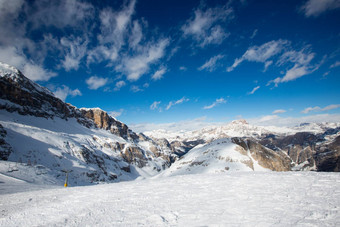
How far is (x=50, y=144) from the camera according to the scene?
5275cm

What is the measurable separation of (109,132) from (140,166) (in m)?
43.5

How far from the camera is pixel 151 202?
20.3 feet

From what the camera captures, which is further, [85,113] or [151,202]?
[85,113]

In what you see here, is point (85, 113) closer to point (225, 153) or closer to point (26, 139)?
point (26, 139)

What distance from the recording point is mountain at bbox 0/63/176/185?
3638cm

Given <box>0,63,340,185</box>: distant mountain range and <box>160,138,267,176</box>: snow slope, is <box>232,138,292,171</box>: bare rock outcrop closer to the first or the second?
<box>0,63,340,185</box>: distant mountain range

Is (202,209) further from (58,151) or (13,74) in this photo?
A: (13,74)

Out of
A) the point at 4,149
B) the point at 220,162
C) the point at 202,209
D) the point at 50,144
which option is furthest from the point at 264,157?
the point at 50,144

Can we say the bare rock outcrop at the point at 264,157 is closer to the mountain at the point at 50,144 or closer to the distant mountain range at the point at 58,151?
the distant mountain range at the point at 58,151

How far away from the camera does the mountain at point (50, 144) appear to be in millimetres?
36375

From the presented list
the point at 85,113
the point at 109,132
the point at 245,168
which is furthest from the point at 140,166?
the point at 245,168

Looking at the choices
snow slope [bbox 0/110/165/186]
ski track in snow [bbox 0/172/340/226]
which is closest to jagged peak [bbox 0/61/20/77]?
snow slope [bbox 0/110/165/186]

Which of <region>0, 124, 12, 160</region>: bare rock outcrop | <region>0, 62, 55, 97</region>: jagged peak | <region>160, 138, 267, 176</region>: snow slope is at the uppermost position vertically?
<region>0, 62, 55, 97</region>: jagged peak

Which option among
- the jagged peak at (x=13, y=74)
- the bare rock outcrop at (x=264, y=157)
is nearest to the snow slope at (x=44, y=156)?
the jagged peak at (x=13, y=74)
